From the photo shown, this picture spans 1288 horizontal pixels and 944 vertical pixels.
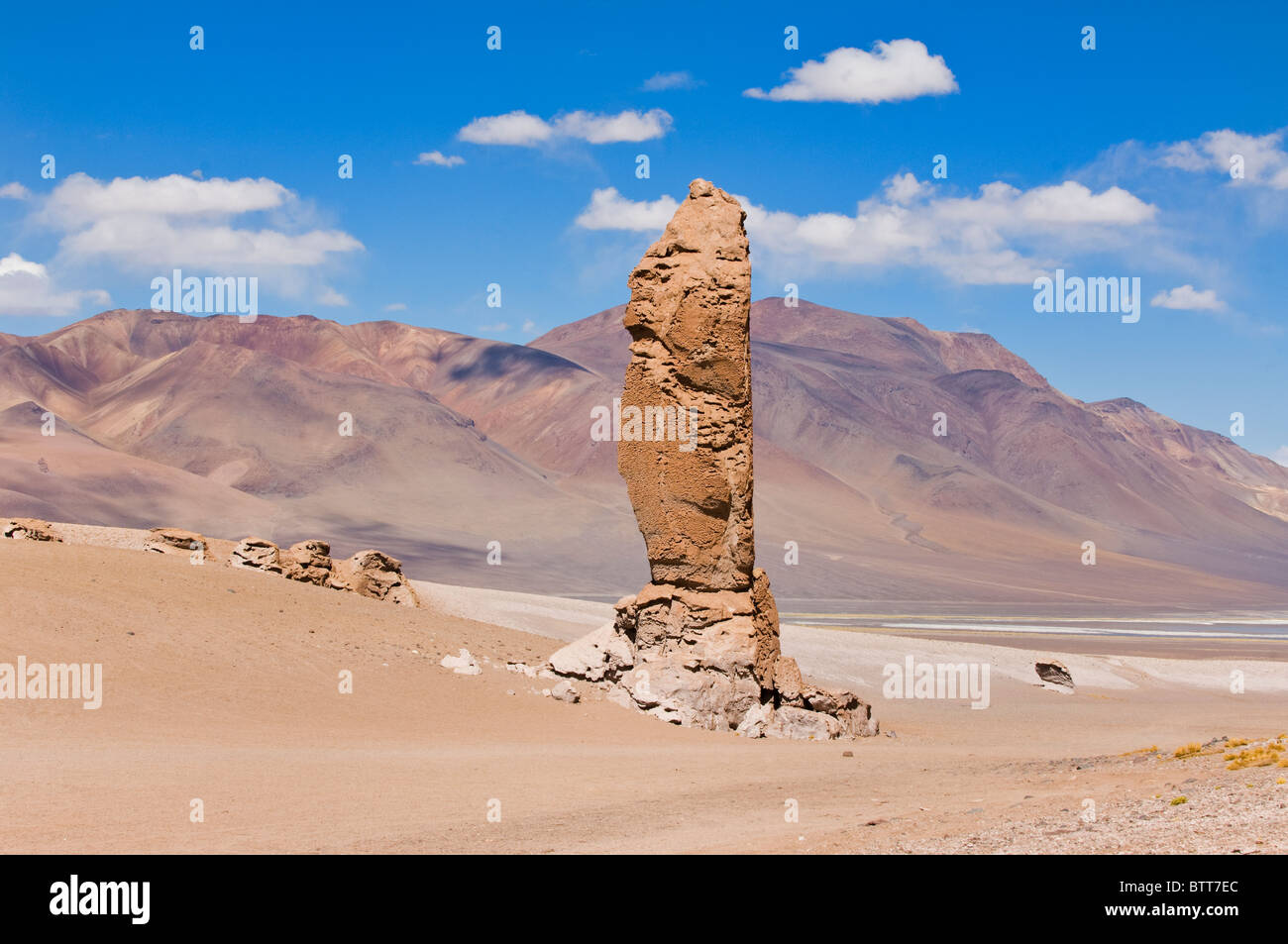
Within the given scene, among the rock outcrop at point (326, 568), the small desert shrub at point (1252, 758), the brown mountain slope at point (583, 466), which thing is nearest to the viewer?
the small desert shrub at point (1252, 758)

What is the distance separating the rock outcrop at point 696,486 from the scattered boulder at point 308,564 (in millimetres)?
7256

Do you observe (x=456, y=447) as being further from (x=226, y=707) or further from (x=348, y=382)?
(x=226, y=707)

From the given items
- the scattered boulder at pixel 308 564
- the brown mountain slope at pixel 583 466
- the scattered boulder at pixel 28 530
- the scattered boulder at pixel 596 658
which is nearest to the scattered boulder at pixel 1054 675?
the scattered boulder at pixel 596 658

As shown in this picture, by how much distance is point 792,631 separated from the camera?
3212 centimetres

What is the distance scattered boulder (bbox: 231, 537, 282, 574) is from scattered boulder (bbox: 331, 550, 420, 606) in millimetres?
1402

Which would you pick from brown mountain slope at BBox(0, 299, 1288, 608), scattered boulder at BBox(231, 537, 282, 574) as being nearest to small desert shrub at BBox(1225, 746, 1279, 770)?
scattered boulder at BBox(231, 537, 282, 574)

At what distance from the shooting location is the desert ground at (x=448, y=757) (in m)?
9.00

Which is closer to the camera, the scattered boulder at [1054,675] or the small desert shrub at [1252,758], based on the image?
the small desert shrub at [1252,758]

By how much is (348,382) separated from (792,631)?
301 ft

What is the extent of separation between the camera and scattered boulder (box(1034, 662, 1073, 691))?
2741cm

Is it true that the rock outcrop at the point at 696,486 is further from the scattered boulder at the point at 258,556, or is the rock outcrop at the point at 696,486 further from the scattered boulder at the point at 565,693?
the scattered boulder at the point at 258,556

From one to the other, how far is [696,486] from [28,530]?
12.5 m

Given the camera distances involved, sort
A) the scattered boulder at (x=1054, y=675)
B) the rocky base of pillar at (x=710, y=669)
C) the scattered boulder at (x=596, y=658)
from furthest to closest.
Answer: the scattered boulder at (x=1054, y=675)
the scattered boulder at (x=596, y=658)
the rocky base of pillar at (x=710, y=669)

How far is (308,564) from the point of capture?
75.0ft
